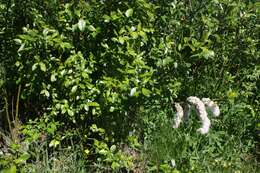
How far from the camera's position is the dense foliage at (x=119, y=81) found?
11.6 ft

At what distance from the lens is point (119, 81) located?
11.5 ft

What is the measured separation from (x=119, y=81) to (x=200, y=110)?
2.49ft

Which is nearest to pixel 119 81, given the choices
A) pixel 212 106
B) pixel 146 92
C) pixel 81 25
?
pixel 146 92

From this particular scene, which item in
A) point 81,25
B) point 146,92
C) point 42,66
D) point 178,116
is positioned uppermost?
point 81,25

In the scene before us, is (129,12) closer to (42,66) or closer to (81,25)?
(81,25)

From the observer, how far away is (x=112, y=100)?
347 centimetres

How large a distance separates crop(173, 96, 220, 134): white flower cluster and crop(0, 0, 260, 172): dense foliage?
9 centimetres

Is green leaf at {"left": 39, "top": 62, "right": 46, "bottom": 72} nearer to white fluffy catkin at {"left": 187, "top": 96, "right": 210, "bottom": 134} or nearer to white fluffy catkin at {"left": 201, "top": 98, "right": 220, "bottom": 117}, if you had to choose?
white fluffy catkin at {"left": 187, "top": 96, "right": 210, "bottom": 134}

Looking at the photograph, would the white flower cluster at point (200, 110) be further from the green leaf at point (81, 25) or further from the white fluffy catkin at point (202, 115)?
the green leaf at point (81, 25)

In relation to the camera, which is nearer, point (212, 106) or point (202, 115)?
point (202, 115)

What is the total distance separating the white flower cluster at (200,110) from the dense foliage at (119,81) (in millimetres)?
93

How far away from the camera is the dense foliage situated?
3.53 m

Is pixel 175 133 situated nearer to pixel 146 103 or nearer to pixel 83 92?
pixel 146 103

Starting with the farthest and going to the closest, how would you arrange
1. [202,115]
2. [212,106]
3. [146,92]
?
[212,106], [202,115], [146,92]
